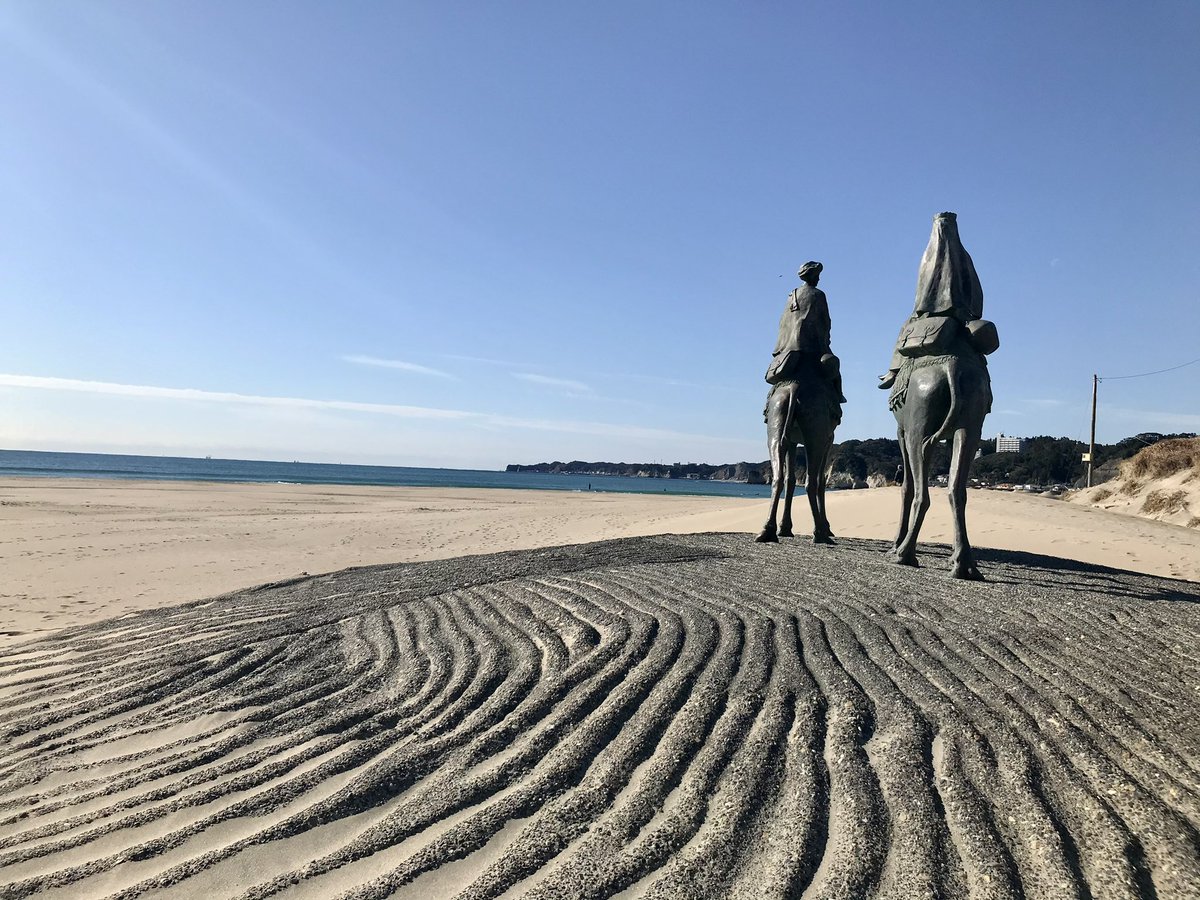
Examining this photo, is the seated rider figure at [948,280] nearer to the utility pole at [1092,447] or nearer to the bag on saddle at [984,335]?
the bag on saddle at [984,335]

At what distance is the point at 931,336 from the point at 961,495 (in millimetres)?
1746

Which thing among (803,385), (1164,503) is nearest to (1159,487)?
(1164,503)

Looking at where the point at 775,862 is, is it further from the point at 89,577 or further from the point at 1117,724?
the point at 89,577

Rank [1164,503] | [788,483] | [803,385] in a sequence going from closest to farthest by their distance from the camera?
[803,385], [788,483], [1164,503]

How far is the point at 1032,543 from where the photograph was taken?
13.7m

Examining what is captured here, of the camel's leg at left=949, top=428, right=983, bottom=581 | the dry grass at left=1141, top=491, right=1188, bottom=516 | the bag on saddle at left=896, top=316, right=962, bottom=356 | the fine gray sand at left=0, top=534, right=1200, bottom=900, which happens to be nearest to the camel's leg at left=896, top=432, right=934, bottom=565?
the camel's leg at left=949, top=428, right=983, bottom=581

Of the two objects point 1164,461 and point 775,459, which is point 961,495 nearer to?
point 775,459

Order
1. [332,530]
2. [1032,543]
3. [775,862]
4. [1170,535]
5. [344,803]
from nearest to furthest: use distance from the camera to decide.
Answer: [775,862] → [344,803] → [1032,543] → [1170,535] → [332,530]

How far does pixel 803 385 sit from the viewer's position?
10.4 meters

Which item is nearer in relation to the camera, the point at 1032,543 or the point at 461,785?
the point at 461,785

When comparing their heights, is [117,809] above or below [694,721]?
below

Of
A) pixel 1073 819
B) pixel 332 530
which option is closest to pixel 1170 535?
pixel 1073 819

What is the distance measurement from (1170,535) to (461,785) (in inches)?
674

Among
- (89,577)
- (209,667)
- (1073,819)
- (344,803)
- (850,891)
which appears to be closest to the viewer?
(850,891)
